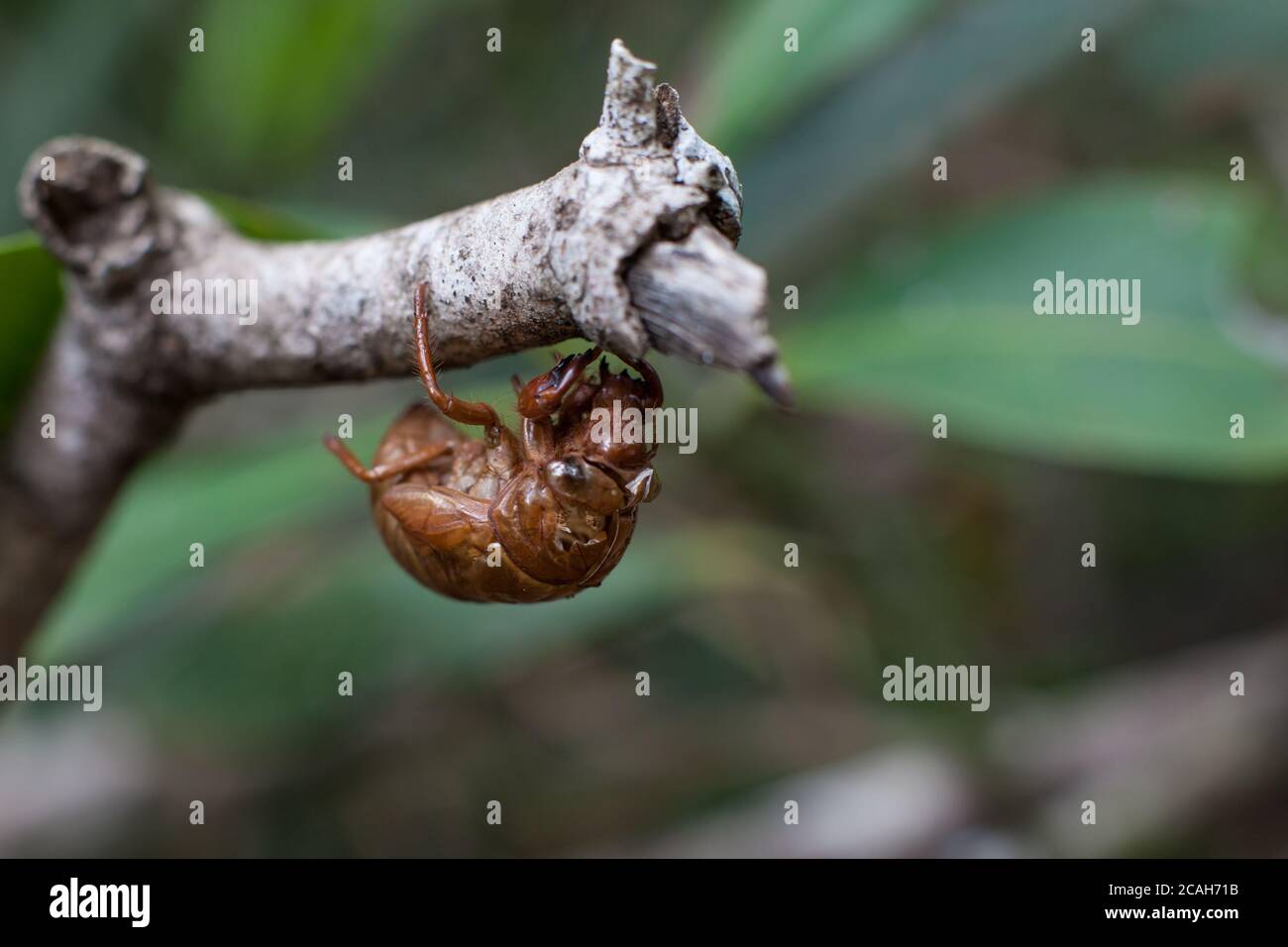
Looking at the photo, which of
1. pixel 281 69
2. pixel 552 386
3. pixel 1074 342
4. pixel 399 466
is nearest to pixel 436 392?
pixel 552 386

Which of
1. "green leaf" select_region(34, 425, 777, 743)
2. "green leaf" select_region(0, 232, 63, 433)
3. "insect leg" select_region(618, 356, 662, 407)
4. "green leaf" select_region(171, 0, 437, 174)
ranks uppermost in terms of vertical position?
"green leaf" select_region(171, 0, 437, 174)

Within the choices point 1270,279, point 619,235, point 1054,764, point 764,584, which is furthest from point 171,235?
point 1270,279

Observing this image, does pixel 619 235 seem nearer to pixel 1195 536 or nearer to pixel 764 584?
pixel 764 584

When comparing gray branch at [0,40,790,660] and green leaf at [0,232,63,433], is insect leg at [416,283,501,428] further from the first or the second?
green leaf at [0,232,63,433]

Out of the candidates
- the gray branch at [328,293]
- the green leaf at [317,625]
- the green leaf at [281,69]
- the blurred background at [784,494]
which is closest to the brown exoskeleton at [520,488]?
the gray branch at [328,293]

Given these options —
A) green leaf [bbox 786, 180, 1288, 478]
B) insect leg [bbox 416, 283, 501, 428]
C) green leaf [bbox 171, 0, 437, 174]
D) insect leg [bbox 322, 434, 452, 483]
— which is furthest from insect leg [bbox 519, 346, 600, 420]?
green leaf [bbox 171, 0, 437, 174]

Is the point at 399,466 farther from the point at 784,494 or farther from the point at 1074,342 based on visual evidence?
the point at 784,494

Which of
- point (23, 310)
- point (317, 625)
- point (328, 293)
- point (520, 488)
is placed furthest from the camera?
point (317, 625)
